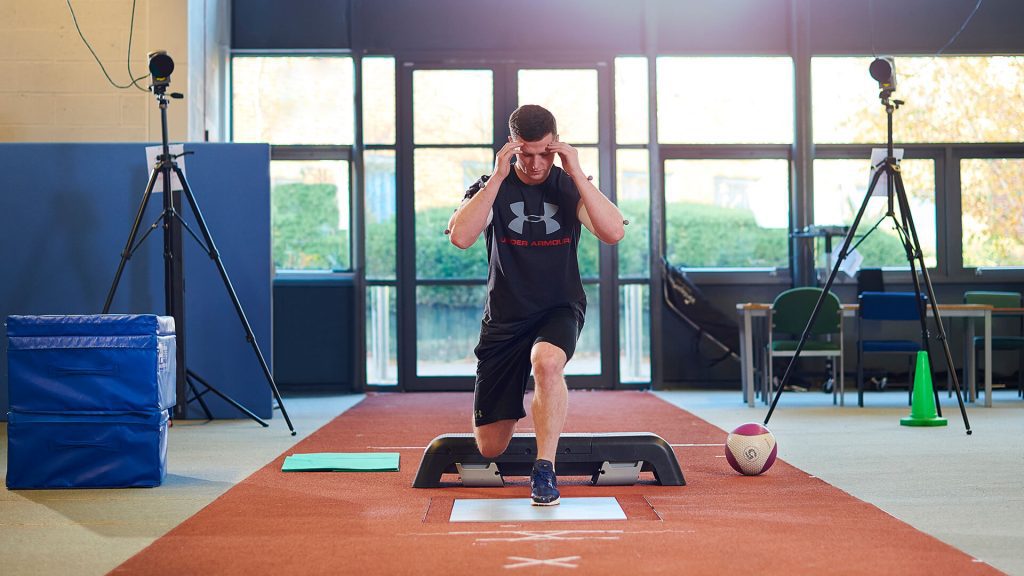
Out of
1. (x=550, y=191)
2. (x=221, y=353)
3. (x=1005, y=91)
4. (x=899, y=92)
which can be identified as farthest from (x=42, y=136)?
(x=1005, y=91)

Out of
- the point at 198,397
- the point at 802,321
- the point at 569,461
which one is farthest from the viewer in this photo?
the point at 802,321

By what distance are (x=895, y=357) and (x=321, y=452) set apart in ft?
19.1

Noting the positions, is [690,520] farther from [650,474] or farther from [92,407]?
[92,407]

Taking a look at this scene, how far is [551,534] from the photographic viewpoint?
3.15 meters

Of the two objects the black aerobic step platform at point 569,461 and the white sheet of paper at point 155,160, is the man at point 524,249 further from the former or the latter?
the white sheet of paper at point 155,160

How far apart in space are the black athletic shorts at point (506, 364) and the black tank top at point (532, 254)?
0.10 ft

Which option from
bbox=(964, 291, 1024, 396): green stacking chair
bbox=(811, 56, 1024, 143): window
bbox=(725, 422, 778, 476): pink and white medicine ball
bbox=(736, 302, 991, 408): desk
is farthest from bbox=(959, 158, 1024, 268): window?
bbox=(725, 422, 778, 476): pink and white medicine ball

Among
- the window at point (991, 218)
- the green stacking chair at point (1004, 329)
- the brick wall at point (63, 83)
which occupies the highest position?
the brick wall at point (63, 83)

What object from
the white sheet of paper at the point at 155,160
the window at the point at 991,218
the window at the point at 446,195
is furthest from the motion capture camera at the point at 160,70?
the window at the point at 991,218

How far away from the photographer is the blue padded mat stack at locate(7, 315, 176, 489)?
420cm

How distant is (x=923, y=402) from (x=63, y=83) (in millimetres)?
6158

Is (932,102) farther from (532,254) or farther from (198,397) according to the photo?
(532,254)

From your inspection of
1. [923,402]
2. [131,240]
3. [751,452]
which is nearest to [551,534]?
[751,452]

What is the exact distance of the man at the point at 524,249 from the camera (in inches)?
148
